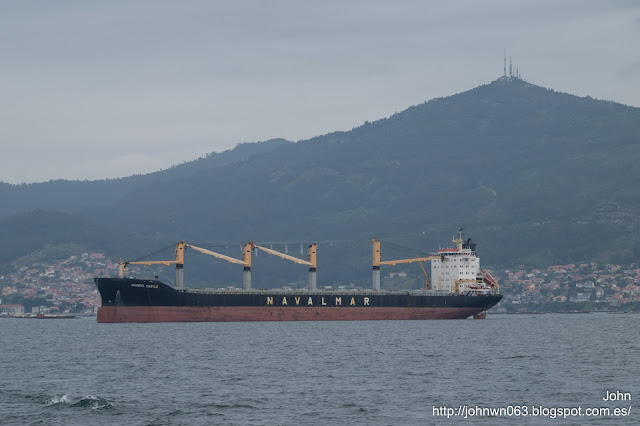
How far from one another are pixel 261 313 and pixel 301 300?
5194mm

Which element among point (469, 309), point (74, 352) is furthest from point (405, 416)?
point (469, 309)

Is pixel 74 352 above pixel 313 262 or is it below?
below

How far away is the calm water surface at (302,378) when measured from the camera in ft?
140

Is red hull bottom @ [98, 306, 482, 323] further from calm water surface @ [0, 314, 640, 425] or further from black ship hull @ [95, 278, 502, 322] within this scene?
calm water surface @ [0, 314, 640, 425]

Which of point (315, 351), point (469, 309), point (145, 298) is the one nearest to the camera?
point (315, 351)

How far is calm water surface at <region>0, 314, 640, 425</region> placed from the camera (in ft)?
140

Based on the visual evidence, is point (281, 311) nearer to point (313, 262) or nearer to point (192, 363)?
point (313, 262)

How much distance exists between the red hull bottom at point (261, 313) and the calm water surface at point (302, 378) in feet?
76.7

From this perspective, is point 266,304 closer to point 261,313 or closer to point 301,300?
point 261,313

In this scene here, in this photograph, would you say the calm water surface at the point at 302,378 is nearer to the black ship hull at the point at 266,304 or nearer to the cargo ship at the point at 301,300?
the black ship hull at the point at 266,304

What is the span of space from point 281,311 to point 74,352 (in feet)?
156

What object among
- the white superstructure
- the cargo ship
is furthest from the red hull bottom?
the white superstructure

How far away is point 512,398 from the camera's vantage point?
4666cm

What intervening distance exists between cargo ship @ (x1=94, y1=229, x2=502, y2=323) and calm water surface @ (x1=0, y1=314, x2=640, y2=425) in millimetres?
22855
